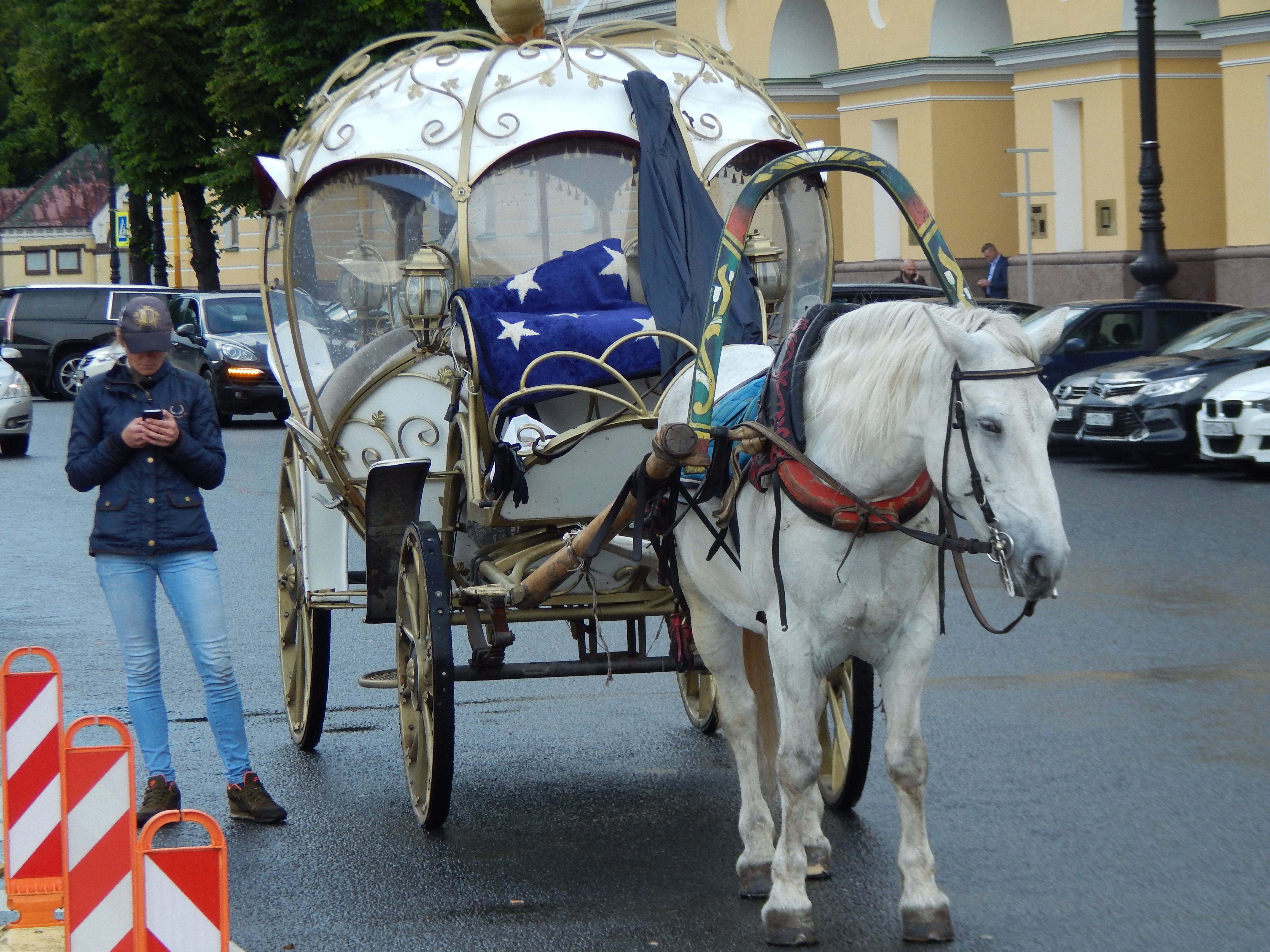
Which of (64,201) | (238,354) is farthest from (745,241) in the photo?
(64,201)

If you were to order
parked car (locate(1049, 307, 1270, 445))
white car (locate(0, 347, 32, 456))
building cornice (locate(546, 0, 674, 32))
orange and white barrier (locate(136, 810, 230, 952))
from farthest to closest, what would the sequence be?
building cornice (locate(546, 0, 674, 32)) → white car (locate(0, 347, 32, 456)) → parked car (locate(1049, 307, 1270, 445)) → orange and white barrier (locate(136, 810, 230, 952))

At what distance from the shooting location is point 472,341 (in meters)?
6.52

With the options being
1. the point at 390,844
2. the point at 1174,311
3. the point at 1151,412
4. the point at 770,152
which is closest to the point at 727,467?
the point at 390,844

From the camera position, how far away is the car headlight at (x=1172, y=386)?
17.4 m

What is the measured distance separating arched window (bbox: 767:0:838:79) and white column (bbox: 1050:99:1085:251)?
752 centimetres

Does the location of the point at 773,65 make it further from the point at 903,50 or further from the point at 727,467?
the point at 727,467

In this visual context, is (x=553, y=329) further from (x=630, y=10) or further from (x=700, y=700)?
(x=630, y=10)

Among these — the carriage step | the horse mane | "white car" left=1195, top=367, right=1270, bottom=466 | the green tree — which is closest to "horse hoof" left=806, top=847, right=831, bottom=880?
the horse mane

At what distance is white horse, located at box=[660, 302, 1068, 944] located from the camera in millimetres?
4754

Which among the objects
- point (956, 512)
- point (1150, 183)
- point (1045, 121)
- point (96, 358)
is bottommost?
point (956, 512)

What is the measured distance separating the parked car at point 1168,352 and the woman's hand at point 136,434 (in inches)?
523

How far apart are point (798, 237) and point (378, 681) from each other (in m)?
2.56

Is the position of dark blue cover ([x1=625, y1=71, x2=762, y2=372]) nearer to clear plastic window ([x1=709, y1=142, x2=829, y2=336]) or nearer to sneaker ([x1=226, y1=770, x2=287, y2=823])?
clear plastic window ([x1=709, y1=142, x2=829, y2=336])

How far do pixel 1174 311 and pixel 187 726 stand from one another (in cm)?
1475
